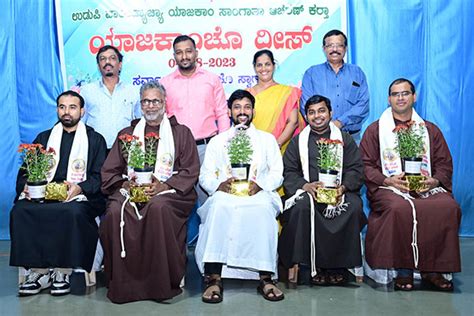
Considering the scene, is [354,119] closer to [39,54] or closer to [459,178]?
[459,178]

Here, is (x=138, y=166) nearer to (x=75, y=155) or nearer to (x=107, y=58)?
(x=75, y=155)

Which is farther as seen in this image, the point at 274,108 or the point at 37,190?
the point at 274,108

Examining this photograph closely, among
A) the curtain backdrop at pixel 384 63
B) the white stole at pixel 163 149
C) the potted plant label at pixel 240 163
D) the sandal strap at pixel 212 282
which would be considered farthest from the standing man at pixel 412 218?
the white stole at pixel 163 149

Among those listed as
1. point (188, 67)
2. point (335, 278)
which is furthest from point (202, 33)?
point (335, 278)

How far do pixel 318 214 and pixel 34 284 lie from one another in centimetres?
235

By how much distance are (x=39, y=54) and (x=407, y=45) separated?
410cm

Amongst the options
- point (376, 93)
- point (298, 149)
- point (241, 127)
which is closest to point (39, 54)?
point (241, 127)

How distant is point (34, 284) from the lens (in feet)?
15.5

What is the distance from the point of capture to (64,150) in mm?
5148

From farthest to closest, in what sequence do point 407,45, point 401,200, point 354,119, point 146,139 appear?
1. point 407,45
2. point 354,119
3. point 146,139
4. point 401,200

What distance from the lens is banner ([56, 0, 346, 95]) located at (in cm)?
653

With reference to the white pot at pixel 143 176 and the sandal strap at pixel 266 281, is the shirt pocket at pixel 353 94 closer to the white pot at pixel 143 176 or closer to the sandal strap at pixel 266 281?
the sandal strap at pixel 266 281

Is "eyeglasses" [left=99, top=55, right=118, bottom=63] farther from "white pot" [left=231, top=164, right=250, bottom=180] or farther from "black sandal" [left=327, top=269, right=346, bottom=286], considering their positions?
"black sandal" [left=327, top=269, right=346, bottom=286]

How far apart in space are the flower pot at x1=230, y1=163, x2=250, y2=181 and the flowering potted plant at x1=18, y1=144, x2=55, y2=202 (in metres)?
1.52
